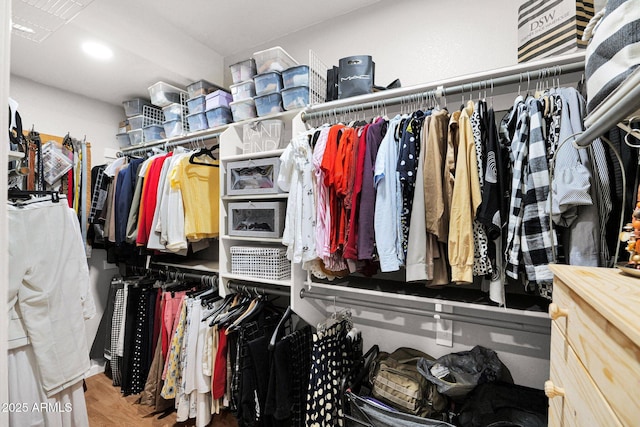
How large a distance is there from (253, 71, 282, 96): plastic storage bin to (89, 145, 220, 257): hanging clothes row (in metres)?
0.57

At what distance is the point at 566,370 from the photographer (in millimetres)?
567

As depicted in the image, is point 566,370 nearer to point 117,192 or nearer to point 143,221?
point 143,221

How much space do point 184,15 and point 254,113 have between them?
35.0 inches

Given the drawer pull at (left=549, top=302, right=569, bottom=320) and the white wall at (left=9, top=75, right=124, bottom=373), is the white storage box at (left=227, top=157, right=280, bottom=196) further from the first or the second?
the white wall at (left=9, top=75, right=124, bottom=373)

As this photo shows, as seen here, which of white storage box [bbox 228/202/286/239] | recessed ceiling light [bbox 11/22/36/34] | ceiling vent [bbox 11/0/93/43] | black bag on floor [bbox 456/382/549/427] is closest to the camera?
black bag on floor [bbox 456/382/549/427]

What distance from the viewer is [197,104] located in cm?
222

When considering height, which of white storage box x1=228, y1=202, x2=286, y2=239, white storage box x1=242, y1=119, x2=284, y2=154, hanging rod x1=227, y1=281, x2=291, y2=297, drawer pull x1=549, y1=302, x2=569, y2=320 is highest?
white storage box x1=242, y1=119, x2=284, y2=154

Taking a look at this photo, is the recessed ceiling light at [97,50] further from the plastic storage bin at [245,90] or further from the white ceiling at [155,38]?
the plastic storage bin at [245,90]

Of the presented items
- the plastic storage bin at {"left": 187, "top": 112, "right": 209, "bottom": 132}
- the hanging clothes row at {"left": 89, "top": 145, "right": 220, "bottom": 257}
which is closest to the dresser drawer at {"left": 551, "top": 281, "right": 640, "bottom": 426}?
the hanging clothes row at {"left": 89, "top": 145, "right": 220, "bottom": 257}

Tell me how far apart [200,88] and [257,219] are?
1.22 m

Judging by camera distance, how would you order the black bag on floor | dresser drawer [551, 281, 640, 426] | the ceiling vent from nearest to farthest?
dresser drawer [551, 281, 640, 426] < the black bag on floor < the ceiling vent

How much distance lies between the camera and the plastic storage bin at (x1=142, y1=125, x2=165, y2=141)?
249 cm

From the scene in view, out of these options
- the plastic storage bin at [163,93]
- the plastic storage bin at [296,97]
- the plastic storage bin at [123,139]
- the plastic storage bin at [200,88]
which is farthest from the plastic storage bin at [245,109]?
the plastic storage bin at [123,139]

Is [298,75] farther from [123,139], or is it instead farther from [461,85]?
[123,139]
